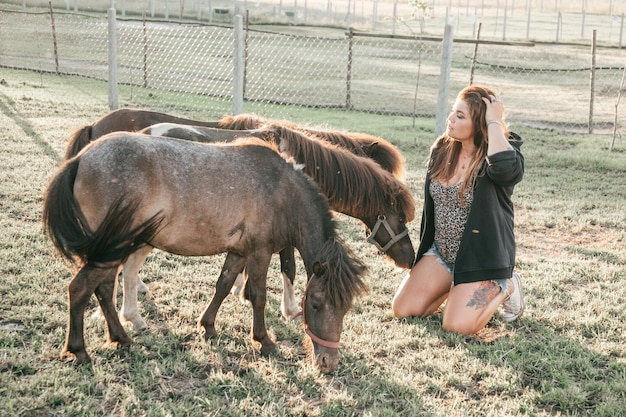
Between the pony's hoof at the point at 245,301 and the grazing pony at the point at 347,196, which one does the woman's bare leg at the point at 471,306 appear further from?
the pony's hoof at the point at 245,301

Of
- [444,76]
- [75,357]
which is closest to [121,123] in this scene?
[75,357]

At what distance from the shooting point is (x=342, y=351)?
14.7 feet

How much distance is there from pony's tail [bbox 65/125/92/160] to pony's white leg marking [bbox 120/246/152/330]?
1469 millimetres

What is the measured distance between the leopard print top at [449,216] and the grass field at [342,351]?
65 centimetres

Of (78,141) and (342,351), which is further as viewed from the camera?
(78,141)

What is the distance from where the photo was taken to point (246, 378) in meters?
4.04

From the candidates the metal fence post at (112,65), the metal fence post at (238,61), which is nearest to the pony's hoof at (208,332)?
the metal fence post at (238,61)

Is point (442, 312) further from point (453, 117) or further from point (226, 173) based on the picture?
point (226, 173)

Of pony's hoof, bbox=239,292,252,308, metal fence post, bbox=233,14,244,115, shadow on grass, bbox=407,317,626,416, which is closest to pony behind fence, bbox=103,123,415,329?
pony's hoof, bbox=239,292,252,308

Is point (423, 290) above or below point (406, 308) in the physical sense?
above

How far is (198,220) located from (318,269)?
35.0 inches

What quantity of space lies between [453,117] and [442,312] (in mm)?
1654

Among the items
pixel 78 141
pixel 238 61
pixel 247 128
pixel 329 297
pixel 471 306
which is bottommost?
pixel 471 306

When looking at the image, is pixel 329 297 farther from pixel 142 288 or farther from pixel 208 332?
pixel 142 288
